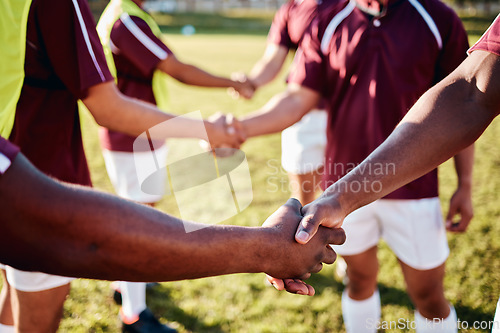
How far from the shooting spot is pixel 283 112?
277 cm

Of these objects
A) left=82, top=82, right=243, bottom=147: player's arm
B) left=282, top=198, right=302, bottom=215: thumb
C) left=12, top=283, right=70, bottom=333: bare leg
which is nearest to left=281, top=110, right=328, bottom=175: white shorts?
left=82, top=82, right=243, bottom=147: player's arm

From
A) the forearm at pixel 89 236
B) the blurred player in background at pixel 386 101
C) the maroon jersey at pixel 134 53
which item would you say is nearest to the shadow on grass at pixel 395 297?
the blurred player in background at pixel 386 101

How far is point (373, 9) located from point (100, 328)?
299 centimetres

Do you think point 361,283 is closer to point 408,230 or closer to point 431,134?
point 408,230

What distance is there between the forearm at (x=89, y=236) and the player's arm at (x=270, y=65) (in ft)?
9.54

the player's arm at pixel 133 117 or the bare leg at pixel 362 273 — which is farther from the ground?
the player's arm at pixel 133 117

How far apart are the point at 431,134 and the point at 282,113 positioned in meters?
1.30

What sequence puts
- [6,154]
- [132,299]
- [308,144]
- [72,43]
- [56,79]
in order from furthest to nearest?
1. [308,144]
2. [132,299]
3. [56,79]
4. [72,43]
5. [6,154]

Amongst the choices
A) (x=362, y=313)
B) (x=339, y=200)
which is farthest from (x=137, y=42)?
(x=362, y=313)

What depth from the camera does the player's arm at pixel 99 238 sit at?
107cm

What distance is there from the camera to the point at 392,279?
383 cm

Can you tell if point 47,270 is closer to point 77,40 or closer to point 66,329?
point 77,40

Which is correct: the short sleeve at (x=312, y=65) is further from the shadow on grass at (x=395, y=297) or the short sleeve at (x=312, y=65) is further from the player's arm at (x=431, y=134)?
the shadow on grass at (x=395, y=297)

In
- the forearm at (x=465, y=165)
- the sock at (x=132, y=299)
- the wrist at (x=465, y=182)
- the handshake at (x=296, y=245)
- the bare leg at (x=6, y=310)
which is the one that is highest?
the handshake at (x=296, y=245)
